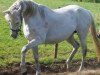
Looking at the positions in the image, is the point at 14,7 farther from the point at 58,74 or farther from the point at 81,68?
the point at 81,68

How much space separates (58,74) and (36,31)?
1.69 meters

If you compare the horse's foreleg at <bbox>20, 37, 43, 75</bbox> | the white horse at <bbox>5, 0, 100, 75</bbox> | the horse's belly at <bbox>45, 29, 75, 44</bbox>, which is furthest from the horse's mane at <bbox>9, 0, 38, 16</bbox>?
the horse's belly at <bbox>45, 29, 75, 44</bbox>

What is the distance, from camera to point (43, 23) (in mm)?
10672

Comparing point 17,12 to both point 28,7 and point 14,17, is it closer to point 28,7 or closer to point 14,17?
point 14,17

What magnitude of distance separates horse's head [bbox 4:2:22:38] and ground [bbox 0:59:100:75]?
1938 mm

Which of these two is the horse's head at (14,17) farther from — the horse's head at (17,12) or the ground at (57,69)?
the ground at (57,69)

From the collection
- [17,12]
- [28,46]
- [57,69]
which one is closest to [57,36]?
[28,46]

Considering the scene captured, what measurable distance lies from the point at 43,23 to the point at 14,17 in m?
1.10

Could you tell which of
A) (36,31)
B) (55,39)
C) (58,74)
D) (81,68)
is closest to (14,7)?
(36,31)

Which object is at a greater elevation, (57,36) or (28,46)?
(57,36)

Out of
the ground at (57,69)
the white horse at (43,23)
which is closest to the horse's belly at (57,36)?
the white horse at (43,23)

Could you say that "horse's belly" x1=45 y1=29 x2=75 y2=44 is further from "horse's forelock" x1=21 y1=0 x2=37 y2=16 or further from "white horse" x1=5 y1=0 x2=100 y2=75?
"horse's forelock" x1=21 y1=0 x2=37 y2=16

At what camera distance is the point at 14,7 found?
9.96 metres

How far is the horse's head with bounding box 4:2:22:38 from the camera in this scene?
9.81m
